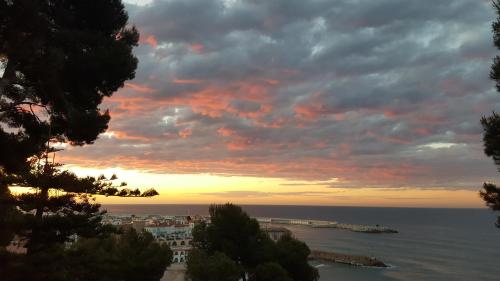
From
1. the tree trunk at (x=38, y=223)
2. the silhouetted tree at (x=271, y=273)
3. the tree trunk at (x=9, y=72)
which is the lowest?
the silhouetted tree at (x=271, y=273)

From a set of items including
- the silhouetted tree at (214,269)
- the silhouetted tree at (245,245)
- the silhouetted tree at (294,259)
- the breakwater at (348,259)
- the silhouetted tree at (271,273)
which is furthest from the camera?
the breakwater at (348,259)

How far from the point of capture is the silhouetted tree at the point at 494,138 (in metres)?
12.6

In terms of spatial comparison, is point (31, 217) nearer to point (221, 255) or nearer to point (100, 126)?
point (100, 126)

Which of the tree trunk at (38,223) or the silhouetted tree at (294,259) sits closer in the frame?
the tree trunk at (38,223)

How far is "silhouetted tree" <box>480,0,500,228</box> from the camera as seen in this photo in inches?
497

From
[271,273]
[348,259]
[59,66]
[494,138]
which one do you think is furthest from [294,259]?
[348,259]

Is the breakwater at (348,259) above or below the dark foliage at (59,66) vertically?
below

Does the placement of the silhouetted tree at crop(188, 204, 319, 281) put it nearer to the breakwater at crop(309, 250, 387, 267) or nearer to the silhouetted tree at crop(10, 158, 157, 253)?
the silhouetted tree at crop(10, 158, 157, 253)

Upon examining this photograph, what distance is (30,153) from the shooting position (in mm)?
10414

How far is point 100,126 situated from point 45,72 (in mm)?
1948

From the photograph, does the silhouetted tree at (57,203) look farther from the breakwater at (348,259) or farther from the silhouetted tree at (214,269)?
the breakwater at (348,259)

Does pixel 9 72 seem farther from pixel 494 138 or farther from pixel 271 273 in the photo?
pixel 271 273

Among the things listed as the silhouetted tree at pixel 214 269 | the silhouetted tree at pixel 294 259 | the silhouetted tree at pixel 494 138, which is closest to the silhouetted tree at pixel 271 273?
the silhouetted tree at pixel 214 269

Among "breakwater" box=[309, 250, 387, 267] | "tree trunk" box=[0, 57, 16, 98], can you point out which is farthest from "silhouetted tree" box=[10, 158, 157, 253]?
"breakwater" box=[309, 250, 387, 267]
